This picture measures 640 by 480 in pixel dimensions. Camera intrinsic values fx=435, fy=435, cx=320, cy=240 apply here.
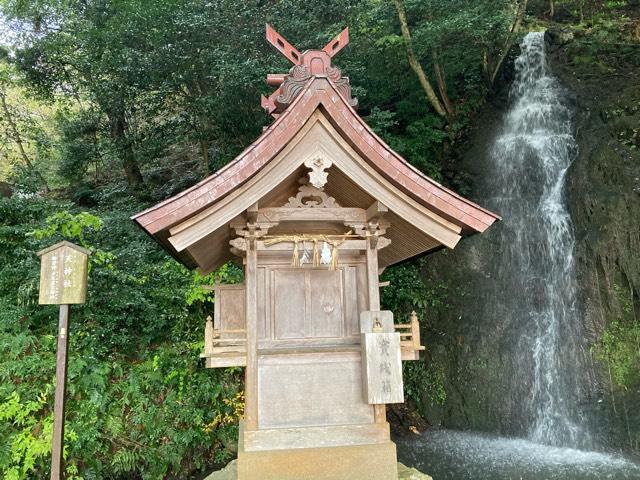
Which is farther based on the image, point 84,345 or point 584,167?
point 584,167

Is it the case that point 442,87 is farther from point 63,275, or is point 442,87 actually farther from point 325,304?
point 63,275

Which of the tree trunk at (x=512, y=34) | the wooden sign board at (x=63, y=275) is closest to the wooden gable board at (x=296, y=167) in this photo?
the wooden sign board at (x=63, y=275)

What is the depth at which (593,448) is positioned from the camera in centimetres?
932

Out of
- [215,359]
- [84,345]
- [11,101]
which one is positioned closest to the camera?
[215,359]

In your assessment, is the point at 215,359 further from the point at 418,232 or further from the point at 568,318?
the point at 568,318

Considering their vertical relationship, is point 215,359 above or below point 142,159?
below

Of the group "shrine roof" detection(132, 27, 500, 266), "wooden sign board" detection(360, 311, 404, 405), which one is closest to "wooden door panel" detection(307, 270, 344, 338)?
"wooden sign board" detection(360, 311, 404, 405)

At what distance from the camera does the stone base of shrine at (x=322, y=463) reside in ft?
14.7

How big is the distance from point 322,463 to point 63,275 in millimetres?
3387

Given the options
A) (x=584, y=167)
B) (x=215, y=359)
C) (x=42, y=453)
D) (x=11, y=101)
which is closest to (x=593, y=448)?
(x=584, y=167)

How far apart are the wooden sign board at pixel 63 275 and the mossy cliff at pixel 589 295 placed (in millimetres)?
9039

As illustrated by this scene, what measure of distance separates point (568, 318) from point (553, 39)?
9.99 meters

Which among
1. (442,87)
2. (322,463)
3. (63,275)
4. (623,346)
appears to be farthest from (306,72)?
(442,87)

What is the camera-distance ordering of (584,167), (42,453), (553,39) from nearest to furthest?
(42,453) → (584,167) → (553,39)
